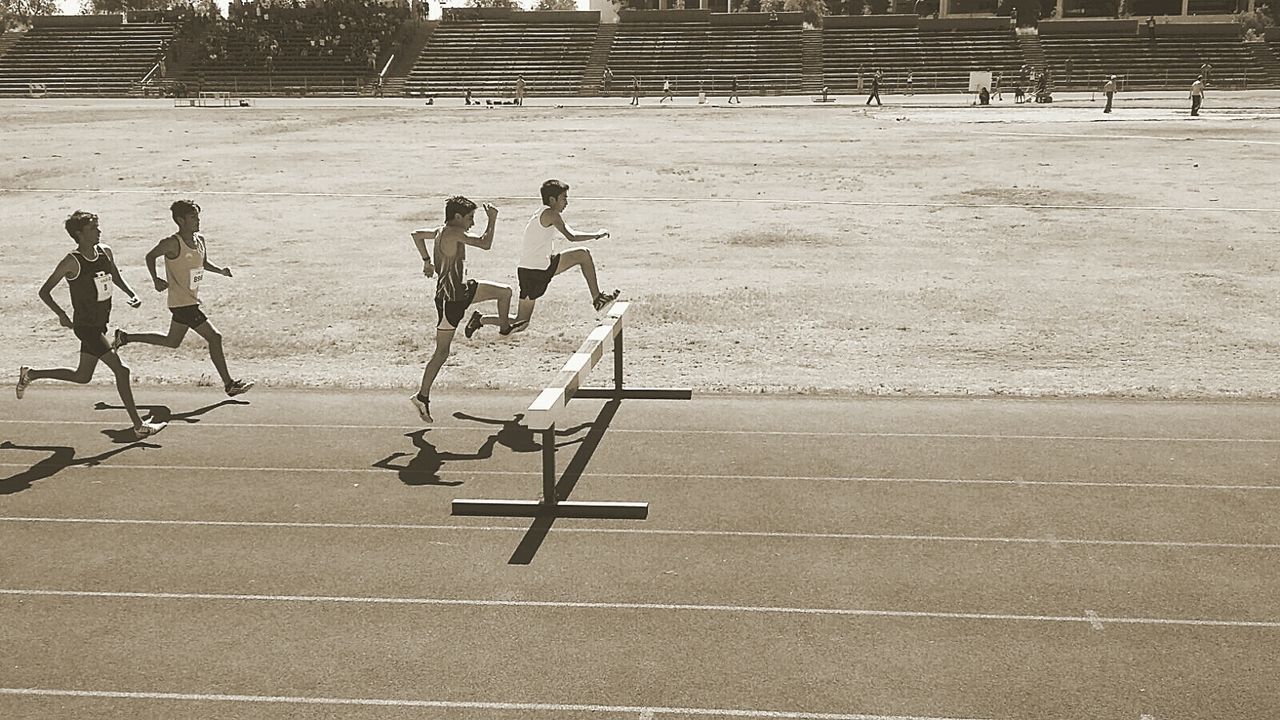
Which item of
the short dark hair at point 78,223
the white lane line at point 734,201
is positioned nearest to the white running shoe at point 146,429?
the short dark hair at point 78,223

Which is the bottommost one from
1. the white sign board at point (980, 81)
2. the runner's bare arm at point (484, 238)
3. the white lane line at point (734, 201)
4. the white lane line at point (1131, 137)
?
the white lane line at point (734, 201)

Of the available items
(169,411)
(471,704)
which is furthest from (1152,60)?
(471,704)

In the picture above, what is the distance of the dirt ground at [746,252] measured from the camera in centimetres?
1265

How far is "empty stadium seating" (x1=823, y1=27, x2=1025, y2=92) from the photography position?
226 ft

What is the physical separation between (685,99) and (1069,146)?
33.1m

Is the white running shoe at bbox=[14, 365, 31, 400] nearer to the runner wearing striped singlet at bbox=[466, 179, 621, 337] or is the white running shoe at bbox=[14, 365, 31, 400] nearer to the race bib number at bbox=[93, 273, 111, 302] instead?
the race bib number at bbox=[93, 273, 111, 302]

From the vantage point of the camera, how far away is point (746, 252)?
18969 mm

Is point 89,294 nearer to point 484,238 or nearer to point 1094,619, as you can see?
point 484,238

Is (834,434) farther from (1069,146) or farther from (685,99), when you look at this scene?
(685,99)

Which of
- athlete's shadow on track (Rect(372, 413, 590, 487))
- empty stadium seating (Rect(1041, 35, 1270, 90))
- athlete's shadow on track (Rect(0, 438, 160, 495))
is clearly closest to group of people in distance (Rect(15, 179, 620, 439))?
athlete's shadow on track (Rect(0, 438, 160, 495))

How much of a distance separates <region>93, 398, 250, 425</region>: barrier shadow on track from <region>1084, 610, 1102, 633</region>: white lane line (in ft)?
25.0

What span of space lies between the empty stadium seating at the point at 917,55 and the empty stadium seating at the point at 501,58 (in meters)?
16.0

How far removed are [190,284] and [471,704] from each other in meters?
6.04

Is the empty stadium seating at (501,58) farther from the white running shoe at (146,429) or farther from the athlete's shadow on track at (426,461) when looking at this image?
the athlete's shadow on track at (426,461)
